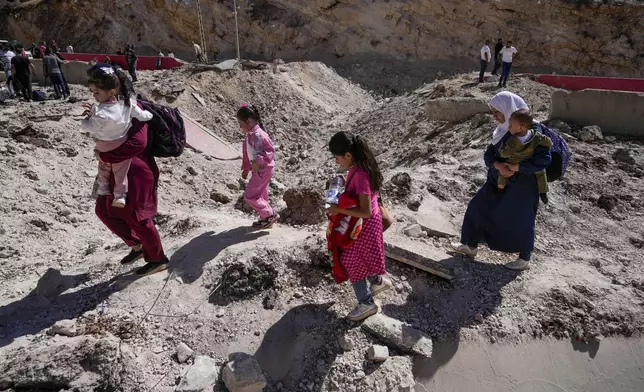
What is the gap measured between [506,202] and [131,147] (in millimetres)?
2728

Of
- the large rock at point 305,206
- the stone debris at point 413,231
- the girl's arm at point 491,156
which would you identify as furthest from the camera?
the large rock at point 305,206

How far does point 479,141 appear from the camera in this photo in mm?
6586

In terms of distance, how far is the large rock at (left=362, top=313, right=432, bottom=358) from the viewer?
2773 mm

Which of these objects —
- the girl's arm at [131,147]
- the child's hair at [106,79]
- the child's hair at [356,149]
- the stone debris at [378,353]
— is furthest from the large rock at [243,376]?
the child's hair at [106,79]

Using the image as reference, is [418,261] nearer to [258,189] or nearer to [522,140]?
[522,140]

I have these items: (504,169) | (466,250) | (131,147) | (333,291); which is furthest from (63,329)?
(504,169)

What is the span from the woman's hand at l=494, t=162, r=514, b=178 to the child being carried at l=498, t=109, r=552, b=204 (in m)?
0.05

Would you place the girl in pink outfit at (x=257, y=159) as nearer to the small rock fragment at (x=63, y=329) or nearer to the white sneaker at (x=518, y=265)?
the small rock fragment at (x=63, y=329)

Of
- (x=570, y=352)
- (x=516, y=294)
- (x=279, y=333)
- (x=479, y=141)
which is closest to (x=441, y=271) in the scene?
(x=516, y=294)

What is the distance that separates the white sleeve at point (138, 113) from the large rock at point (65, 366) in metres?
1.45

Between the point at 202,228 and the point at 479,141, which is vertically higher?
the point at 479,141

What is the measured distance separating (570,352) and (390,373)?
52.8 inches

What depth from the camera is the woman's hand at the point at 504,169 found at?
3.09 metres

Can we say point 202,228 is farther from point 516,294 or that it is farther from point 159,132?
point 516,294
